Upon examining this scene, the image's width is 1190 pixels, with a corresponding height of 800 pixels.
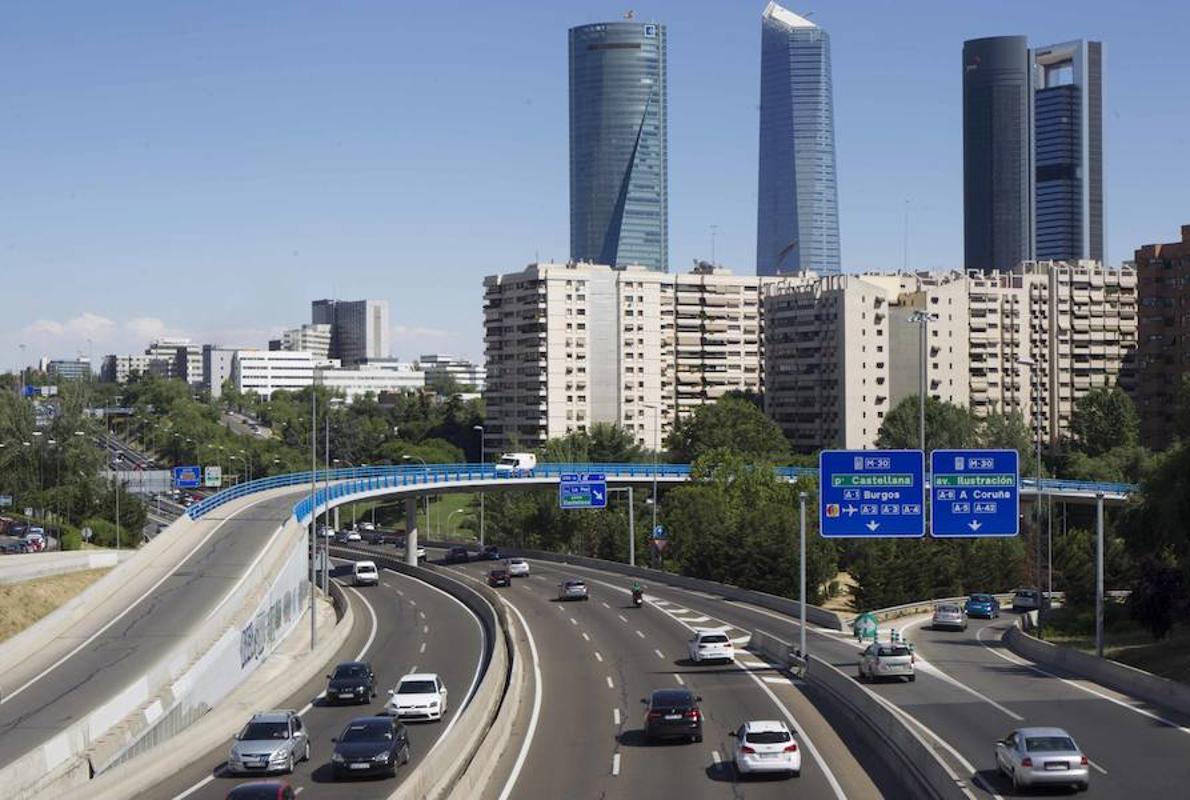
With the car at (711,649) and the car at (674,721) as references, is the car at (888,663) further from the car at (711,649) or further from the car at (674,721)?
the car at (674,721)

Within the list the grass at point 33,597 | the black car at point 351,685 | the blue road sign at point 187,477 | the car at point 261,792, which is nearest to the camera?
the car at point 261,792

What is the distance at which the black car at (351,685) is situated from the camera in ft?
163

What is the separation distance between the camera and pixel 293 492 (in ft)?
350

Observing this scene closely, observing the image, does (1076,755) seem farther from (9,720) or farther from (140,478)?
(140,478)

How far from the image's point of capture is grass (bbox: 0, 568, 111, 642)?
2462 inches

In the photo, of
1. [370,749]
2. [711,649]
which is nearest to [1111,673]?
[711,649]

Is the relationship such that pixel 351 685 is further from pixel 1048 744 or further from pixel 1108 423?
pixel 1108 423

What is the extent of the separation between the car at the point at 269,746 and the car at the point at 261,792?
6.58 m

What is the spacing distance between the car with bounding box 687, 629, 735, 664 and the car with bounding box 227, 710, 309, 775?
20634mm

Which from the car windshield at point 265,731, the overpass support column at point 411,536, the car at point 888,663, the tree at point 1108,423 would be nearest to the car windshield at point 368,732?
the car windshield at point 265,731

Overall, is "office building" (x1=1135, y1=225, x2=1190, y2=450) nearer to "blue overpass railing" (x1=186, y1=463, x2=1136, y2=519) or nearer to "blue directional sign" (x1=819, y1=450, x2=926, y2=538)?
"blue overpass railing" (x1=186, y1=463, x2=1136, y2=519)

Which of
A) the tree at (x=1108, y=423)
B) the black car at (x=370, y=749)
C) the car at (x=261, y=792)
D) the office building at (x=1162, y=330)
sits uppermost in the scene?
the office building at (x=1162, y=330)

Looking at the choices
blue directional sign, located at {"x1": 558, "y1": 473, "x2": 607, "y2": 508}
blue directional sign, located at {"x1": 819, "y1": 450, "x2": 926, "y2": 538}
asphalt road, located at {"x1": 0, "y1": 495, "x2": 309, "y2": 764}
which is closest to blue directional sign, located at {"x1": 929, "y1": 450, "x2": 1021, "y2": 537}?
blue directional sign, located at {"x1": 819, "y1": 450, "x2": 926, "y2": 538}

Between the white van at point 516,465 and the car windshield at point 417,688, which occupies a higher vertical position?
the white van at point 516,465
